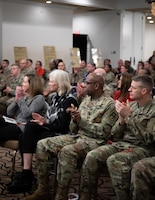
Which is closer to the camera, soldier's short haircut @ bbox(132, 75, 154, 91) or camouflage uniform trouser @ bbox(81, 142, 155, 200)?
camouflage uniform trouser @ bbox(81, 142, 155, 200)

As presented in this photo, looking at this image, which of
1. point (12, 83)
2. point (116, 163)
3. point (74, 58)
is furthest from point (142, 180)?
point (74, 58)

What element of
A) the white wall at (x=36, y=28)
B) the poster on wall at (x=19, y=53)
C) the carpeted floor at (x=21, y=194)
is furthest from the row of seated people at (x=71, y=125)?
the white wall at (x=36, y=28)

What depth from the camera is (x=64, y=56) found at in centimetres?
1391

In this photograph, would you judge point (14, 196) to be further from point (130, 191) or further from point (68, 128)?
point (130, 191)

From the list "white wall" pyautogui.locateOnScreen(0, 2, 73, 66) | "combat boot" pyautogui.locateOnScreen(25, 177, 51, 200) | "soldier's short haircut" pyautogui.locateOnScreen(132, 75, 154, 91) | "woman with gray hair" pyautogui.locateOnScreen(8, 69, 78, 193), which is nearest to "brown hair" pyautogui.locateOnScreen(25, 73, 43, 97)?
"woman with gray hair" pyautogui.locateOnScreen(8, 69, 78, 193)

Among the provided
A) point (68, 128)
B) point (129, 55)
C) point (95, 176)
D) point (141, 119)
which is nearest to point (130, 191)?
point (95, 176)

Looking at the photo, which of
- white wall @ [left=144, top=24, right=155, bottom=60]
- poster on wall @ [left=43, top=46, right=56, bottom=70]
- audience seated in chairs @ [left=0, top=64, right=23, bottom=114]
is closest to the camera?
audience seated in chairs @ [left=0, top=64, right=23, bottom=114]

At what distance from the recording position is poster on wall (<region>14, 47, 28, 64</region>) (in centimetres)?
1221

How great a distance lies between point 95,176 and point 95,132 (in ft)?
1.48

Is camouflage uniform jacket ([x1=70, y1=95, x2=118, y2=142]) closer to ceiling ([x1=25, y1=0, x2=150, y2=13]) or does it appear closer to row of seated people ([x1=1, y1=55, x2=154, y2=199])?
row of seated people ([x1=1, y1=55, x2=154, y2=199])

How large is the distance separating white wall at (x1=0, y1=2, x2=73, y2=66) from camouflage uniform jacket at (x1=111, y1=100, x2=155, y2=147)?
9520 millimetres

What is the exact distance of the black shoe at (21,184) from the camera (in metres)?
3.83

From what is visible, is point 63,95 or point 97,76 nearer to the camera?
point 97,76

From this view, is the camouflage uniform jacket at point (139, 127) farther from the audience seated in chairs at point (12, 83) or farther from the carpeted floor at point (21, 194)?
the audience seated in chairs at point (12, 83)
